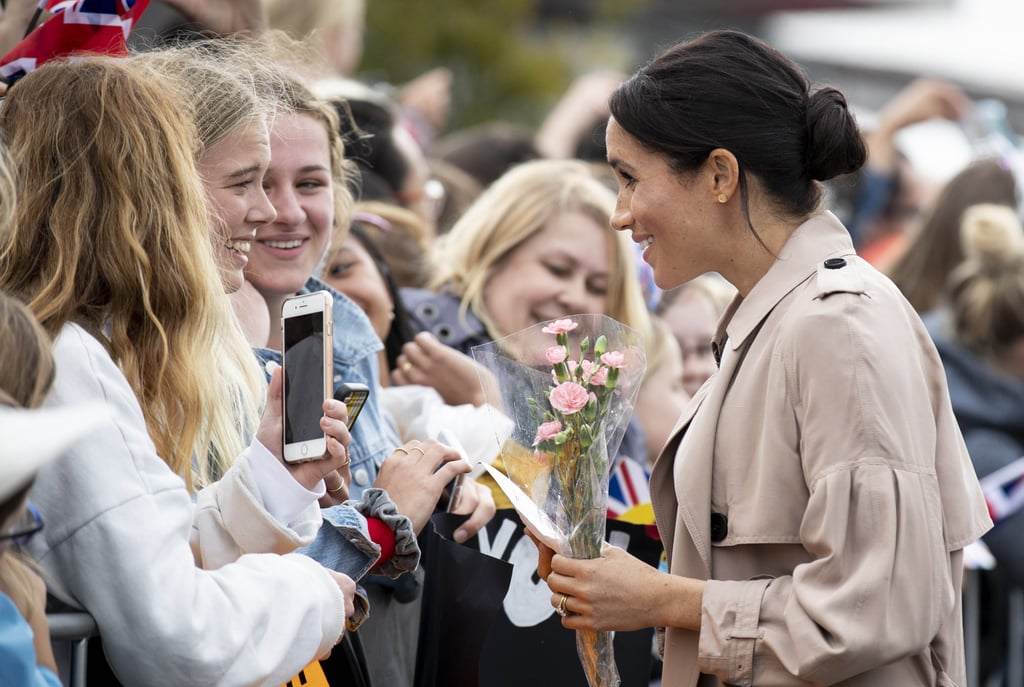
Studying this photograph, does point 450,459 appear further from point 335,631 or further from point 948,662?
point 948,662

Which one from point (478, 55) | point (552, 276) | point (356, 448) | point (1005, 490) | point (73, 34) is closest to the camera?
point (73, 34)

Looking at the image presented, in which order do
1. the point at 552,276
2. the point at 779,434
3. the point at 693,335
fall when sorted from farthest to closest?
the point at 693,335 → the point at 552,276 → the point at 779,434

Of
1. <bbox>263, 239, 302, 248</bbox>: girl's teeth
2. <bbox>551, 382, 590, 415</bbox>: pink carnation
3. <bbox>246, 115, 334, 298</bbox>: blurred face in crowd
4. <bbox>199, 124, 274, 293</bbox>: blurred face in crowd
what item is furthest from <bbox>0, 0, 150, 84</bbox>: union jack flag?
<bbox>551, 382, 590, 415</bbox>: pink carnation

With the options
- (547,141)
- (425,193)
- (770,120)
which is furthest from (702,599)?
(547,141)

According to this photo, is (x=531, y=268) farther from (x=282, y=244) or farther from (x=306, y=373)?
(x=306, y=373)

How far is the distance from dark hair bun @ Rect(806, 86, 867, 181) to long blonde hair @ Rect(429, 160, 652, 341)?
201 cm

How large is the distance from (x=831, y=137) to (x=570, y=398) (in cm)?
81

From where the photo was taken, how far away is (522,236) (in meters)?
5.21

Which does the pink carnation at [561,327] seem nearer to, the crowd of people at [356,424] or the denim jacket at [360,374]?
the crowd of people at [356,424]

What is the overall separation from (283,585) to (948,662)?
1396 millimetres

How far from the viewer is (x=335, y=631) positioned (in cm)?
281

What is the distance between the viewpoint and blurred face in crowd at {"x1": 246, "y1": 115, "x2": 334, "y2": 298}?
3.92 m

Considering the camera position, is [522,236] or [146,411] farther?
[522,236]

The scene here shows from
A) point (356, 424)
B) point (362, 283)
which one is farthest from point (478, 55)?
point (356, 424)
